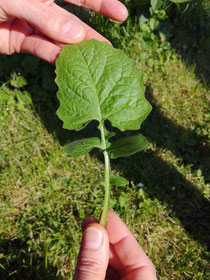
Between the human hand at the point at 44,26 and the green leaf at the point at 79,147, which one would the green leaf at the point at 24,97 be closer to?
the human hand at the point at 44,26

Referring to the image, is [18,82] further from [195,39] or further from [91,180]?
[195,39]

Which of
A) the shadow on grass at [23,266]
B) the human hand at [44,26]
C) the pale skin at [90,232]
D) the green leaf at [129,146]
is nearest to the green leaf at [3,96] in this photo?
the human hand at [44,26]

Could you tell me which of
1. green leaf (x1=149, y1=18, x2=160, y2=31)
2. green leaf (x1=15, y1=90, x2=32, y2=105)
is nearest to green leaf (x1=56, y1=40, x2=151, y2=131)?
green leaf (x1=15, y1=90, x2=32, y2=105)

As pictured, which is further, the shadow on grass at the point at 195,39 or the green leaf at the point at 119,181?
the shadow on grass at the point at 195,39

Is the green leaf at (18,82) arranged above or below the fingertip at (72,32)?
below

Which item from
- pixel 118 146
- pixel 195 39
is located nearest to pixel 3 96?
pixel 118 146

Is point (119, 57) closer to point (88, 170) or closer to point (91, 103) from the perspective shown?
point (91, 103)

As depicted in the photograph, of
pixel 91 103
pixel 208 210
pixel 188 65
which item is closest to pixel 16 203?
pixel 91 103
